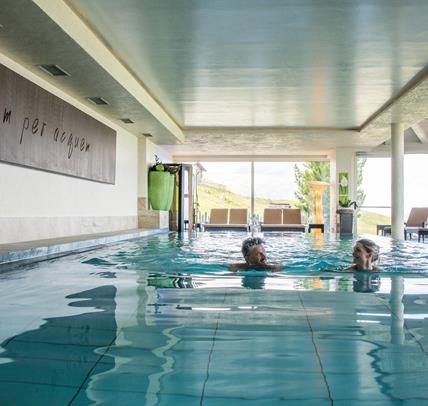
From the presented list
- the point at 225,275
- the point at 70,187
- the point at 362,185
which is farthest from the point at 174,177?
the point at 225,275

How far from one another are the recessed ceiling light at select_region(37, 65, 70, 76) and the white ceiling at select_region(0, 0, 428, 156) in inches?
5.0

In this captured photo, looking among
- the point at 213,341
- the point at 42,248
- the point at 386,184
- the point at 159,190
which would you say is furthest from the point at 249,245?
the point at 386,184

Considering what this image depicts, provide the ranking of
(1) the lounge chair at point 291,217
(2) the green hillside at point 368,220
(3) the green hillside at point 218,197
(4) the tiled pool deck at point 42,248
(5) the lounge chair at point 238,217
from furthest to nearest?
(3) the green hillside at point 218,197
(2) the green hillside at point 368,220
(5) the lounge chair at point 238,217
(1) the lounge chair at point 291,217
(4) the tiled pool deck at point 42,248

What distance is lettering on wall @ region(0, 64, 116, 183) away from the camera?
19.2ft

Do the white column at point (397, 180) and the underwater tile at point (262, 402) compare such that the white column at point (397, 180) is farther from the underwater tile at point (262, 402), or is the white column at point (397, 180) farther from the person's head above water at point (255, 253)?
the underwater tile at point (262, 402)

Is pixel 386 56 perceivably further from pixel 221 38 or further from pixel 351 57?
pixel 221 38

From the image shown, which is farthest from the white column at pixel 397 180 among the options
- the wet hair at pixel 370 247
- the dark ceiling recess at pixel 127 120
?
the wet hair at pixel 370 247

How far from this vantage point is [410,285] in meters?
3.62

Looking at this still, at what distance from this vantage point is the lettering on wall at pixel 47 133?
5.87 metres

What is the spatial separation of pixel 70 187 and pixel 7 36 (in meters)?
3.29

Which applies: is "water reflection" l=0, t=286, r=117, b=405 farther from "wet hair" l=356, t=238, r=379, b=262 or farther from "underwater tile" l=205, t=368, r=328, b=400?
"wet hair" l=356, t=238, r=379, b=262

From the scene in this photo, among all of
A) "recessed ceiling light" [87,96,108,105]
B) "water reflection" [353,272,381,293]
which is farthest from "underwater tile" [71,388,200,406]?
"recessed ceiling light" [87,96,108,105]

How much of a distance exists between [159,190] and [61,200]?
473 cm

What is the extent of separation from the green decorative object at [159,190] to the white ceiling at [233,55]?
1775 millimetres
